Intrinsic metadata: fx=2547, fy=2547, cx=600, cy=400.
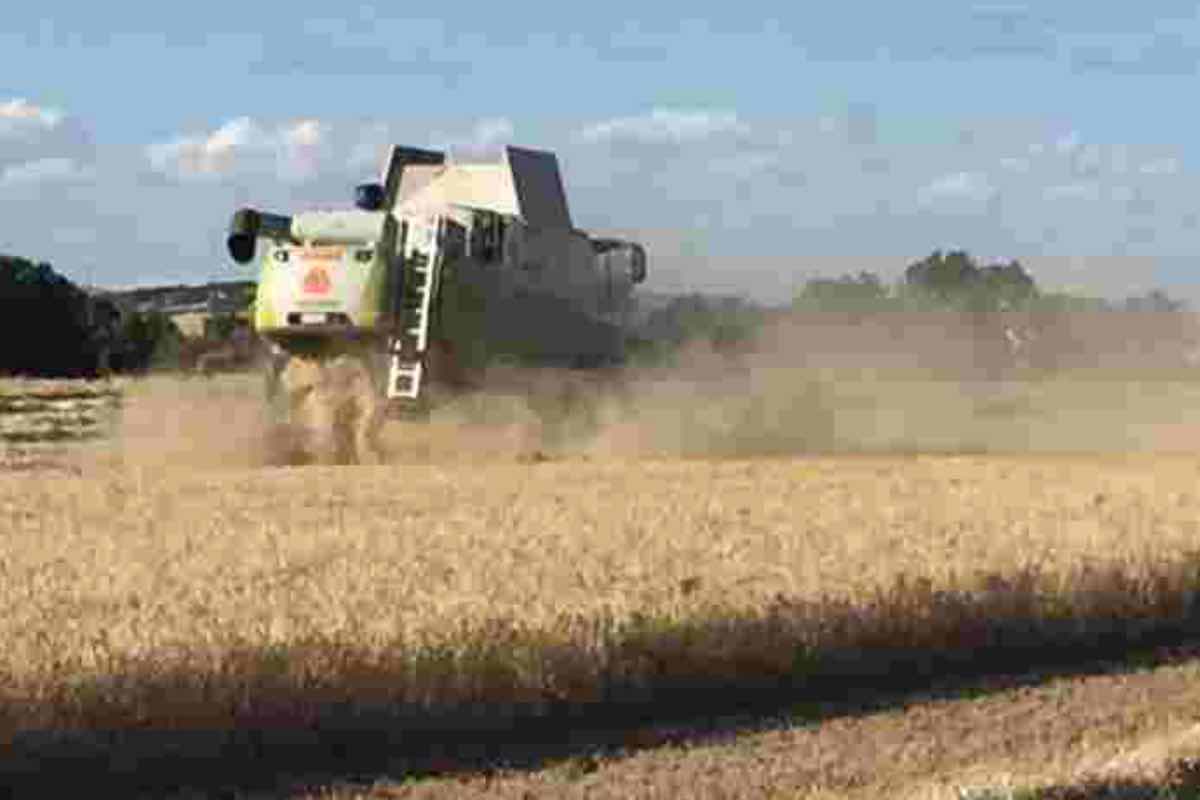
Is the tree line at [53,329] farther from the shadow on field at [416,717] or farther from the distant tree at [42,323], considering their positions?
the shadow on field at [416,717]

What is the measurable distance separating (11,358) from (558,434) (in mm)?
47649

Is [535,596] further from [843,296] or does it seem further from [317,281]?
[843,296]

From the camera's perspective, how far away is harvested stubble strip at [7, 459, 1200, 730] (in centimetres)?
1130

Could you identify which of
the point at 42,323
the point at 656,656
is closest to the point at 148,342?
the point at 42,323

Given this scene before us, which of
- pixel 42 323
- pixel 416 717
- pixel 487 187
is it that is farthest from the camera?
pixel 42 323

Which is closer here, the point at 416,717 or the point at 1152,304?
the point at 416,717

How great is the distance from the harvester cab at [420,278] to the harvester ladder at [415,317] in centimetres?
1

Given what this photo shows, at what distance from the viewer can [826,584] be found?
14289 mm

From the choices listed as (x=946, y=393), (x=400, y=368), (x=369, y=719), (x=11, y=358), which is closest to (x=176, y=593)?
(x=369, y=719)

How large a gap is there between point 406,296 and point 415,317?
250 millimetres

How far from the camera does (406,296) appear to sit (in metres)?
27.5

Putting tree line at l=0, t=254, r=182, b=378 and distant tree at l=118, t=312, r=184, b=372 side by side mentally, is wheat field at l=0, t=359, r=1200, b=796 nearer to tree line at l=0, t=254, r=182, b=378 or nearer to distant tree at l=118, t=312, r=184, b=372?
distant tree at l=118, t=312, r=184, b=372

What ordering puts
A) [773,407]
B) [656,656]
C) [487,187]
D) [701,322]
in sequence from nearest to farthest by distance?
[656,656] → [487,187] → [773,407] → [701,322]

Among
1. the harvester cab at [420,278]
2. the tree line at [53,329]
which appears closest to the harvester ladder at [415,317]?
the harvester cab at [420,278]
